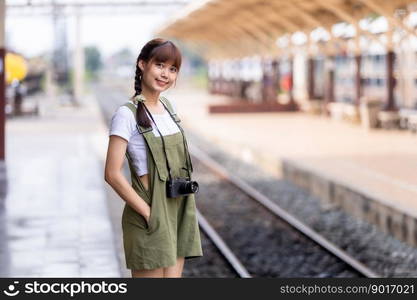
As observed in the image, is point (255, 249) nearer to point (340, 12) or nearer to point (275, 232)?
point (275, 232)

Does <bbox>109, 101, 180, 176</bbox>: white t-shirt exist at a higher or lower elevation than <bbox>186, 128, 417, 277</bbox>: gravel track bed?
higher

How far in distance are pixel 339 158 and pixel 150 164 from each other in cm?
1410

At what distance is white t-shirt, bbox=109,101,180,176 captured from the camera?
4078mm

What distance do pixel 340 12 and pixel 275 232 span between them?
39.6 ft

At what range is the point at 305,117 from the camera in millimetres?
30391

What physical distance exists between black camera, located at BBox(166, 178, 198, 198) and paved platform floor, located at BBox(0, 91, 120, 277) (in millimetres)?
3888

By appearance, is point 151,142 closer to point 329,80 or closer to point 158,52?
point 158,52

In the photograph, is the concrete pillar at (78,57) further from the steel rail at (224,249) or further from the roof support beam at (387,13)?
the steel rail at (224,249)

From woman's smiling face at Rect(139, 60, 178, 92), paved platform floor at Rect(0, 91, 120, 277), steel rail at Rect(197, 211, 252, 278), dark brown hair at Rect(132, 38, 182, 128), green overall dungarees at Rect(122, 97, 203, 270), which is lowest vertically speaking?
steel rail at Rect(197, 211, 252, 278)

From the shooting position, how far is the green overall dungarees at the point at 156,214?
4.10 metres

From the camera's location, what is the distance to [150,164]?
4.11 meters

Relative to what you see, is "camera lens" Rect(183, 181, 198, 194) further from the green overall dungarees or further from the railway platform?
the railway platform

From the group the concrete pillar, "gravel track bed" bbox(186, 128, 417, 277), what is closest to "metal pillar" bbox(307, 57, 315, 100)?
"gravel track bed" bbox(186, 128, 417, 277)

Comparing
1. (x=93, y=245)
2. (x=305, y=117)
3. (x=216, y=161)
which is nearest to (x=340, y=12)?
(x=216, y=161)
